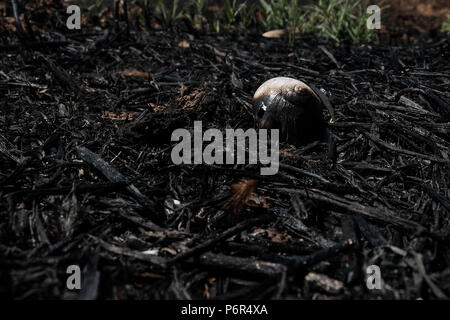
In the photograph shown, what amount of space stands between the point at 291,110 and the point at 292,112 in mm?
14

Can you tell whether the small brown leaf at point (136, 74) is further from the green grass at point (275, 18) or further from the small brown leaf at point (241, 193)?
the small brown leaf at point (241, 193)

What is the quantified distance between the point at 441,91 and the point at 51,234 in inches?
116

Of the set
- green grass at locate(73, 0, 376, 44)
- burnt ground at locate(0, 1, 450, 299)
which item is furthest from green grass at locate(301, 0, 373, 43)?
burnt ground at locate(0, 1, 450, 299)

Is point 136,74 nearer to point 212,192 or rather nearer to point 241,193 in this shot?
point 212,192

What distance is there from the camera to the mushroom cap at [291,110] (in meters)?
2.40

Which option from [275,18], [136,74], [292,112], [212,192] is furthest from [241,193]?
[275,18]

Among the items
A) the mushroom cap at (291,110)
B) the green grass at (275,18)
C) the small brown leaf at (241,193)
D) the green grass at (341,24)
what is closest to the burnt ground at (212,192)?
the small brown leaf at (241,193)

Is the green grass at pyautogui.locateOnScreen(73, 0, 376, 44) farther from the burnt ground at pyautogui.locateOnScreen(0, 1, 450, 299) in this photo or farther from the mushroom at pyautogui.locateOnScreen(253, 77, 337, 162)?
the mushroom at pyautogui.locateOnScreen(253, 77, 337, 162)

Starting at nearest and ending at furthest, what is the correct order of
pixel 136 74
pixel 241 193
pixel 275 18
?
pixel 241 193
pixel 136 74
pixel 275 18

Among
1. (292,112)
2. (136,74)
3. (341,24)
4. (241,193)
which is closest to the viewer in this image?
(241,193)

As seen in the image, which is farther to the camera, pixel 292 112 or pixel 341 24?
pixel 341 24

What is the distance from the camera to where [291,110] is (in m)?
2.39

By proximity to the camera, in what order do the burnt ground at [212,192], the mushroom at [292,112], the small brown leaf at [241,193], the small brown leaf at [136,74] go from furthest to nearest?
the small brown leaf at [136,74]
the mushroom at [292,112]
the small brown leaf at [241,193]
the burnt ground at [212,192]

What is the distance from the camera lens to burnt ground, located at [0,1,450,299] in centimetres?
149
